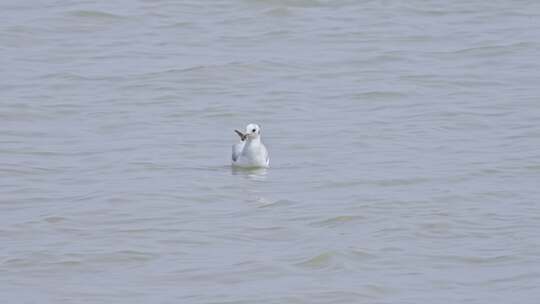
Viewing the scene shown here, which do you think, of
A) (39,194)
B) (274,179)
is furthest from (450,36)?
(39,194)

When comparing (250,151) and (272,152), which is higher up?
(250,151)

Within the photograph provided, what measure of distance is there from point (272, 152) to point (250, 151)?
0.86 meters

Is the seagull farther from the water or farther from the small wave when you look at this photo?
the small wave

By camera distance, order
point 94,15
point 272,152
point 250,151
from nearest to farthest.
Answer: point 250,151 → point 272,152 → point 94,15

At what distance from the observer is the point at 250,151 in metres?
14.4

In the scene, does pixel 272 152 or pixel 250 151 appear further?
pixel 272 152

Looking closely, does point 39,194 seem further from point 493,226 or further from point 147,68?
point 147,68

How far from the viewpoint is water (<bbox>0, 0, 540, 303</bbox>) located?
34.0 feet

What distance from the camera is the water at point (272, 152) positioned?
10.4 meters

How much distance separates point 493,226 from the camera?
11.6 meters

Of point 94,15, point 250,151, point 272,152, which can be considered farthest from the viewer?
point 94,15

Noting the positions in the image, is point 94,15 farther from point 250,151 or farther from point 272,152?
point 250,151

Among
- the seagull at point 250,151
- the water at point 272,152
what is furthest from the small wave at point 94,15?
the seagull at point 250,151

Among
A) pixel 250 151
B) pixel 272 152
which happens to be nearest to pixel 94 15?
pixel 272 152
